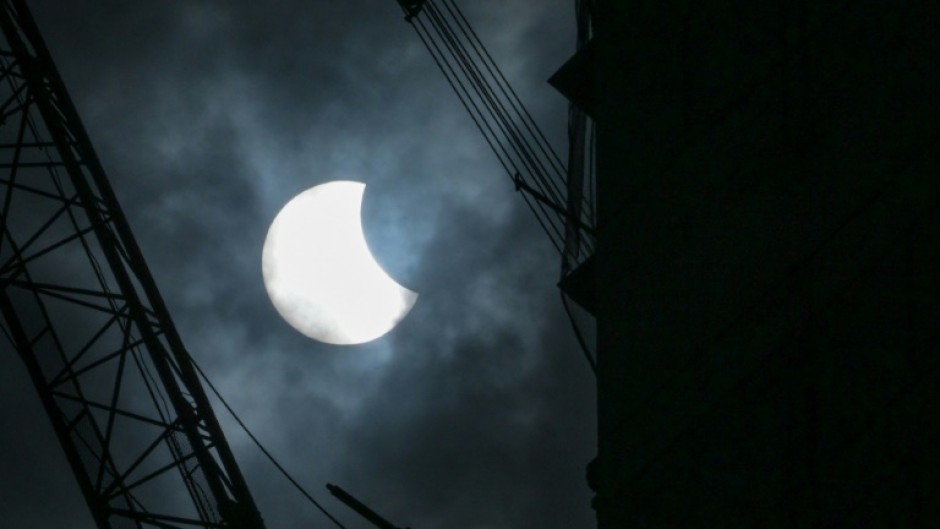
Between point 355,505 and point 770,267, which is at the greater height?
point 355,505

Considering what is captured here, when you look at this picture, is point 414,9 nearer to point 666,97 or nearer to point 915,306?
point 666,97

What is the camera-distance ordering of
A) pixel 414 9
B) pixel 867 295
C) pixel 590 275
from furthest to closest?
pixel 414 9, pixel 590 275, pixel 867 295

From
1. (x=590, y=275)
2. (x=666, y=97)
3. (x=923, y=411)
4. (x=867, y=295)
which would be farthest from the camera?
(x=590, y=275)

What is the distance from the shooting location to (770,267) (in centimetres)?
1150

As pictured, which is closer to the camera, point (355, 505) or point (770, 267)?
point (770, 267)

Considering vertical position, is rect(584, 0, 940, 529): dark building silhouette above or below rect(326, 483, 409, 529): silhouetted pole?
below

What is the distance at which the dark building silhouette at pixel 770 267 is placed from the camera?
10172 mm

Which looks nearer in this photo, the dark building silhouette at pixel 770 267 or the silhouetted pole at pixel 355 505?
the dark building silhouette at pixel 770 267

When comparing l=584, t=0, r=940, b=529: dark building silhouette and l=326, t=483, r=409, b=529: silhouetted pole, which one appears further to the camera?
l=326, t=483, r=409, b=529: silhouetted pole

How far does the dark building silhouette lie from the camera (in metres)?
10.2

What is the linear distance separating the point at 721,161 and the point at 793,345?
2.03 m

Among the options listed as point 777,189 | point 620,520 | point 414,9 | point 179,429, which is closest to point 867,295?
point 777,189

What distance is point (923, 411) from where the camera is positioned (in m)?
9.73

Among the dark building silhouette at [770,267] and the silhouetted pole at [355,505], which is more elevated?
the silhouetted pole at [355,505]
